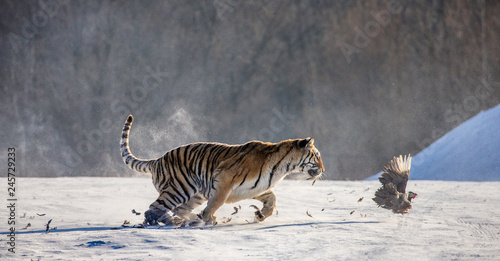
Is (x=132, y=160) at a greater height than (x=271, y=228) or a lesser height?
greater

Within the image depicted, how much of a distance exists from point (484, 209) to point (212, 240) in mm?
3938

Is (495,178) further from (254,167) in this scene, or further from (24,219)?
(24,219)

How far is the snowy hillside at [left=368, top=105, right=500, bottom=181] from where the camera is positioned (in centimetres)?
1123

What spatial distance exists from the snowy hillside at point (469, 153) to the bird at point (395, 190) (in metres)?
6.10

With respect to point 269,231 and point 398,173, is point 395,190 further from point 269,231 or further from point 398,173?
point 269,231

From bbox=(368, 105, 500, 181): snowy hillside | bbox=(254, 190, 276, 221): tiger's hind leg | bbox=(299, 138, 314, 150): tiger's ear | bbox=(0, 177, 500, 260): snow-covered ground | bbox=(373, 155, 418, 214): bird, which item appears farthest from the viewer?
bbox=(368, 105, 500, 181): snowy hillside

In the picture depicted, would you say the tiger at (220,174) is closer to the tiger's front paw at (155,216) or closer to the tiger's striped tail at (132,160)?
the tiger's front paw at (155,216)

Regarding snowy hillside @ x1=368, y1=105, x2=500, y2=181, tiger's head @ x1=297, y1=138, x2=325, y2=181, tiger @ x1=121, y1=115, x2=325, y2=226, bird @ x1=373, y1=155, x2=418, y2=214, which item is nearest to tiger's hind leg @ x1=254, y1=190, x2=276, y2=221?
tiger @ x1=121, y1=115, x2=325, y2=226

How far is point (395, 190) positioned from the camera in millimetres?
5488

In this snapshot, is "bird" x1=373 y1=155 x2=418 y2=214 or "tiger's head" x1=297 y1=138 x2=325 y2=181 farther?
"bird" x1=373 y1=155 x2=418 y2=214

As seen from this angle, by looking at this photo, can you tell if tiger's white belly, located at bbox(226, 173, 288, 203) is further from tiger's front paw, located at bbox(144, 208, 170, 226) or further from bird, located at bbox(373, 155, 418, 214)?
bird, located at bbox(373, 155, 418, 214)

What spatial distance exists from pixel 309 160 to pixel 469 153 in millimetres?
8025

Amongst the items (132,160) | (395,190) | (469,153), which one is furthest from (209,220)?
(469,153)

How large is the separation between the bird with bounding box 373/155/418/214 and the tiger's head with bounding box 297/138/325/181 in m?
0.83
